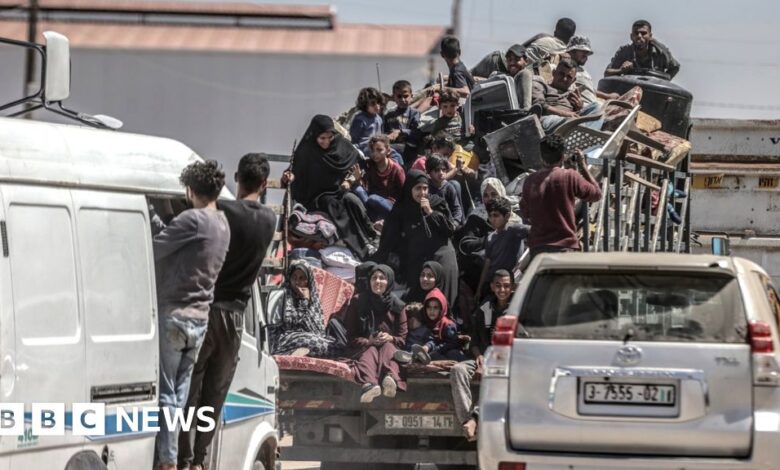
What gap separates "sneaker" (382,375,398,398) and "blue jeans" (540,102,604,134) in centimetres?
333

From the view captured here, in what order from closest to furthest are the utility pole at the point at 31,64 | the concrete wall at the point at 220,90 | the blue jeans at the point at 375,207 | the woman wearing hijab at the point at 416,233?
the woman wearing hijab at the point at 416,233
the blue jeans at the point at 375,207
the utility pole at the point at 31,64
the concrete wall at the point at 220,90

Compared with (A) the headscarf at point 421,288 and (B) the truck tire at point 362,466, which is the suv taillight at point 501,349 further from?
(B) the truck tire at point 362,466

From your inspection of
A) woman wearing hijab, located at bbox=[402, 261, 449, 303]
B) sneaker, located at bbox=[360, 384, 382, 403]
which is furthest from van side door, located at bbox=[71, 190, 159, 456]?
woman wearing hijab, located at bbox=[402, 261, 449, 303]

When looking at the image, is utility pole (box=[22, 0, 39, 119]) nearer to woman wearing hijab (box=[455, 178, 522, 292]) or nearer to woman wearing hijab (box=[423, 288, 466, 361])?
woman wearing hijab (box=[455, 178, 522, 292])

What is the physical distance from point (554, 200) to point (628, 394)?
3859 mm

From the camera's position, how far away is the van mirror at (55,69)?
895 centimetres

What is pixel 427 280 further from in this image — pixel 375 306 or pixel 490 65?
pixel 490 65

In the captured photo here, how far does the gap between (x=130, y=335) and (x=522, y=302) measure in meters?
2.00

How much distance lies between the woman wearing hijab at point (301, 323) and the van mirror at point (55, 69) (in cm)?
291

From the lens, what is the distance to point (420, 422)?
36.6ft

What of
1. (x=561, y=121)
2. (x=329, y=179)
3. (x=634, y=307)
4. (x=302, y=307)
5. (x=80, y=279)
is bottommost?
(x=302, y=307)

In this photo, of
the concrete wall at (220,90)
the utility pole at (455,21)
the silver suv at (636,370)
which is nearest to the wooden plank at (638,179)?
the silver suv at (636,370)

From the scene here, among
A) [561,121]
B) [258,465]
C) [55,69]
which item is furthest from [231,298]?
[561,121]

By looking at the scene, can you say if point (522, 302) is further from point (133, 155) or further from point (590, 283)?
point (133, 155)
